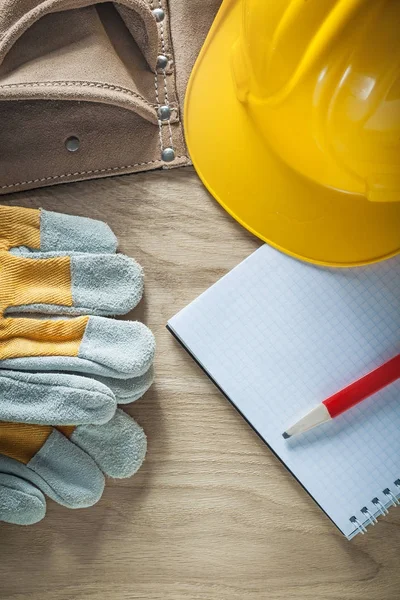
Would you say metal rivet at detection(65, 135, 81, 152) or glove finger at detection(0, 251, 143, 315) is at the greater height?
metal rivet at detection(65, 135, 81, 152)

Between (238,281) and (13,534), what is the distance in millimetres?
346

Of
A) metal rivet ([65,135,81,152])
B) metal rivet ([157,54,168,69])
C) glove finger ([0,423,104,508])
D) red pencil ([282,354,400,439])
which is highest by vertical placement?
metal rivet ([157,54,168,69])

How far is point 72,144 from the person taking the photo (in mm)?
657

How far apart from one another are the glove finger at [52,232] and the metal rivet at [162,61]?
0.56ft

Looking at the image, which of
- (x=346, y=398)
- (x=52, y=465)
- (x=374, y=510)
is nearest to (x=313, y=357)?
(x=346, y=398)

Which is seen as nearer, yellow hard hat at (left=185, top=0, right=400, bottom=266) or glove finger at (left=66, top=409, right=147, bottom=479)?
yellow hard hat at (left=185, top=0, right=400, bottom=266)

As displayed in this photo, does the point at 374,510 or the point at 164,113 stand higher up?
the point at 164,113

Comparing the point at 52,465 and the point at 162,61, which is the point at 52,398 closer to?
the point at 52,465

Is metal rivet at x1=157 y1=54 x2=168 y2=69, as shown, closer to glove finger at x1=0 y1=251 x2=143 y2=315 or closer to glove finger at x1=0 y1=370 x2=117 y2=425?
glove finger at x1=0 y1=251 x2=143 y2=315

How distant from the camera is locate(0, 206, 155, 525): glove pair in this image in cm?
61

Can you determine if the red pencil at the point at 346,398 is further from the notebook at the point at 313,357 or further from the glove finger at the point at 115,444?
the glove finger at the point at 115,444

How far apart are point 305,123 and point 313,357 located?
0.23 metres

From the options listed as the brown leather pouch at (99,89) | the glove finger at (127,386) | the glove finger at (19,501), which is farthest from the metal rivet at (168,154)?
the glove finger at (19,501)

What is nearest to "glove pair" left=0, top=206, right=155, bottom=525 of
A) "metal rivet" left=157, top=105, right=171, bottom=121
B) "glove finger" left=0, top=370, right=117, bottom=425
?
"glove finger" left=0, top=370, right=117, bottom=425
